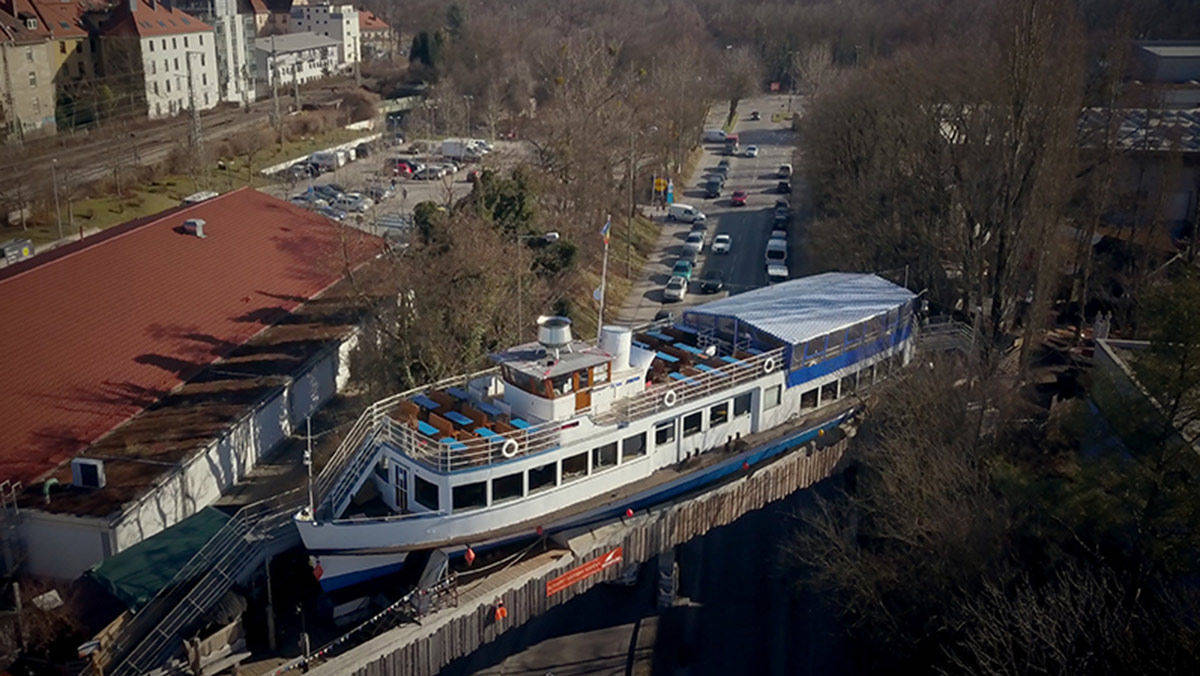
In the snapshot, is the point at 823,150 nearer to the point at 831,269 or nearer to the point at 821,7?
the point at 831,269

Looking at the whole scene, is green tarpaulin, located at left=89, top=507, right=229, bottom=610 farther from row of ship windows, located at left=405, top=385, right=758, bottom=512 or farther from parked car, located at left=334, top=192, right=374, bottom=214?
parked car, located at left=334, top=192, right=374, bottom=214

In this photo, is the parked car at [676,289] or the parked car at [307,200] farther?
the parked car at [307,200]

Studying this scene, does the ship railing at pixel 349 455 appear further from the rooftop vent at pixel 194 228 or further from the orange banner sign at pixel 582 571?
the rooftop vent at pixel 194 228

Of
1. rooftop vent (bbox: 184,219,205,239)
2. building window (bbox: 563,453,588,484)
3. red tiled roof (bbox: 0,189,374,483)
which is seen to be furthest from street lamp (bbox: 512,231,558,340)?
rooftop vent (bbox: 184,219,205,239)

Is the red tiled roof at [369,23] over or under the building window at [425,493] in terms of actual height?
over

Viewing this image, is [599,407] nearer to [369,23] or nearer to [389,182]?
[389,182]

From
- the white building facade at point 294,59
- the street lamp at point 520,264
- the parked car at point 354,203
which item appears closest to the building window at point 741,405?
the street lamp at point 520,264

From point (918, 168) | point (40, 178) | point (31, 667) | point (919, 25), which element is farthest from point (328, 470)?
point (919, 25)
